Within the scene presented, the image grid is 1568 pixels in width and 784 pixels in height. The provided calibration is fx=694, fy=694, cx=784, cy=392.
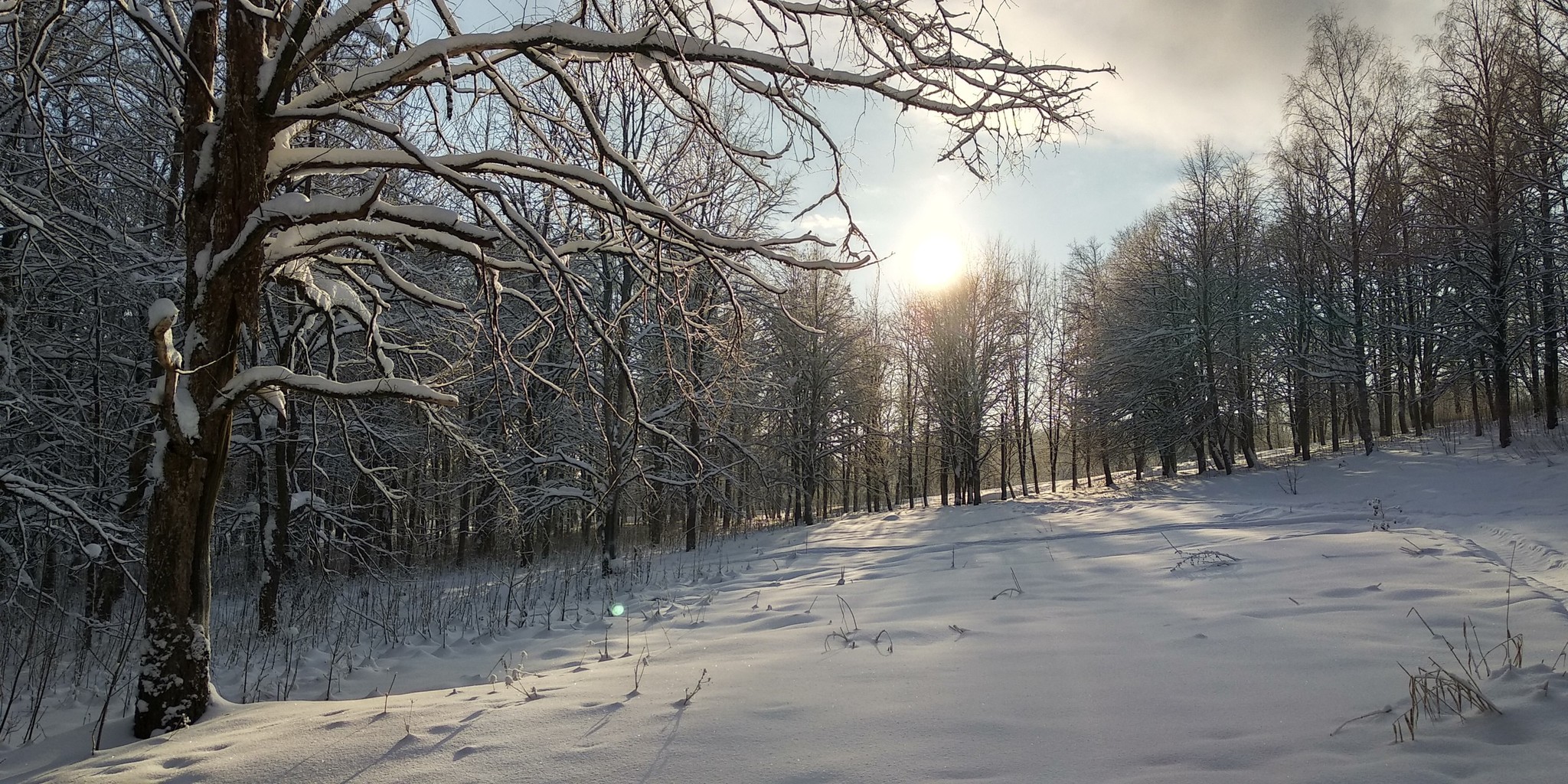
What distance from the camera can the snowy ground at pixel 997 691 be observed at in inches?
86.2

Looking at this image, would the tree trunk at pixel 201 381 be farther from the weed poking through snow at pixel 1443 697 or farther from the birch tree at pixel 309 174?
the weed poking through snow at pixel 1443 697

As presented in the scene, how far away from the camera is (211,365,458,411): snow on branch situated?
3.38 metres

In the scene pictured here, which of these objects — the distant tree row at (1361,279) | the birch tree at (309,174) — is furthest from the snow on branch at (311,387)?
the distant tree row at (1361,279)

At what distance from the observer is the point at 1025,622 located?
417 cm

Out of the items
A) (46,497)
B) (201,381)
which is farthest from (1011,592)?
(46,497)

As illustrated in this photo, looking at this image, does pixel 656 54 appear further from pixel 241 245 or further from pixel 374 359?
pixel 374 359

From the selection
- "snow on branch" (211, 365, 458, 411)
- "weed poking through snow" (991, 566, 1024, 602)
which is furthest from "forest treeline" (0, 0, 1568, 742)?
"weed poking through snow" (991, 566, 1024, 602)

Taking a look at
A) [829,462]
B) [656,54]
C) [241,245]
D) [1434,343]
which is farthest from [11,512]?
[1434,343]

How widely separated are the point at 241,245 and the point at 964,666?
3.98m

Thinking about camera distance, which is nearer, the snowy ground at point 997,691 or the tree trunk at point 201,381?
the snowy ground at point 997,691

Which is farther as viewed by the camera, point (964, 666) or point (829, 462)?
point (829, 462)

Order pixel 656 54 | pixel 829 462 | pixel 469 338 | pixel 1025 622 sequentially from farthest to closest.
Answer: pixel 829 462, pixel 469 338, pixel 1025 622, pixel 656 54

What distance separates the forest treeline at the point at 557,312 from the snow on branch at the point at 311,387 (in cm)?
2

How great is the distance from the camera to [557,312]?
444 cm
